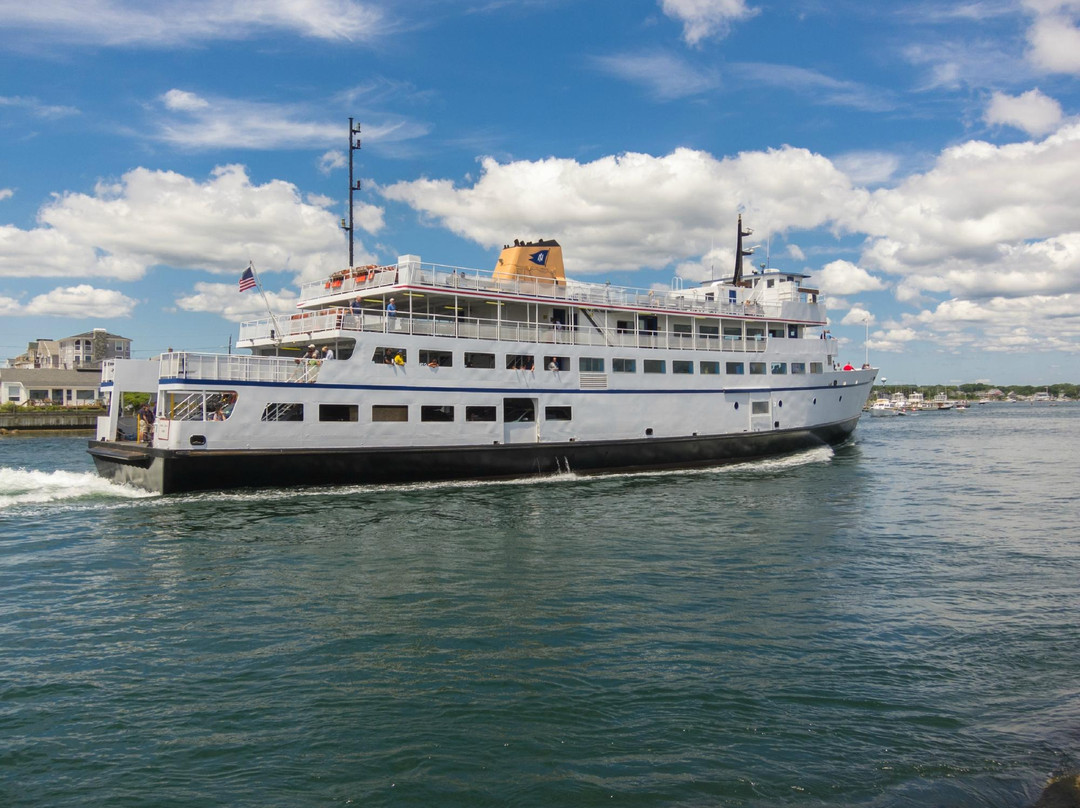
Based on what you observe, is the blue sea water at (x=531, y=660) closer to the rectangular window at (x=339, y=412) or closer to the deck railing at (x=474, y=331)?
the rectangular window at (x=339, y=412)

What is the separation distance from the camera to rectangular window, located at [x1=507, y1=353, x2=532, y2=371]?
26438 millimetres

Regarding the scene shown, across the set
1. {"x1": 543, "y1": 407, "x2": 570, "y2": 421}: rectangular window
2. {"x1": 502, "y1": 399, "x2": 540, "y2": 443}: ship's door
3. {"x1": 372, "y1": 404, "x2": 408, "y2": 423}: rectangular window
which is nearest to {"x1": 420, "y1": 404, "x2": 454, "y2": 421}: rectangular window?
{"x1": 372, "y1": 404, "x2": 408, "y2": 423}: rectangular window

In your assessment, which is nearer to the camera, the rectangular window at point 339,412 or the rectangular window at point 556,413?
the rectangular window at point 339,412

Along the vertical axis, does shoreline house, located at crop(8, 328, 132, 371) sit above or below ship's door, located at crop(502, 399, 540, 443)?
above

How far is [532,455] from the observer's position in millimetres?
25734

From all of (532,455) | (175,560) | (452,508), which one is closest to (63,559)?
(175,560)

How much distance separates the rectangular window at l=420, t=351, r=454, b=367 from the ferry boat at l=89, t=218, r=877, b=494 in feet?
0.34

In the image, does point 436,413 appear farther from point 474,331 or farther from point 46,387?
point 46,387

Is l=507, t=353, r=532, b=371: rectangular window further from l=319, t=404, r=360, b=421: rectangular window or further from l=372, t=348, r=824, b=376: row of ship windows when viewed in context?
l=319, t=404, r=360, b=421: rectangular window

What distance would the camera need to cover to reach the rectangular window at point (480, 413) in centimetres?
2519

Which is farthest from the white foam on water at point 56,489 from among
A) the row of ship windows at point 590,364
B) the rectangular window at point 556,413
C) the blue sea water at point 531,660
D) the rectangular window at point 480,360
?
the rectangular window at point 556,413

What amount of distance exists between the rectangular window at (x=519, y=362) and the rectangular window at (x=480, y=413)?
1734mm

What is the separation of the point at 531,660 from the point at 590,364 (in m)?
19.4

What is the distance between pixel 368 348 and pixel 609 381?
9.34 metres
